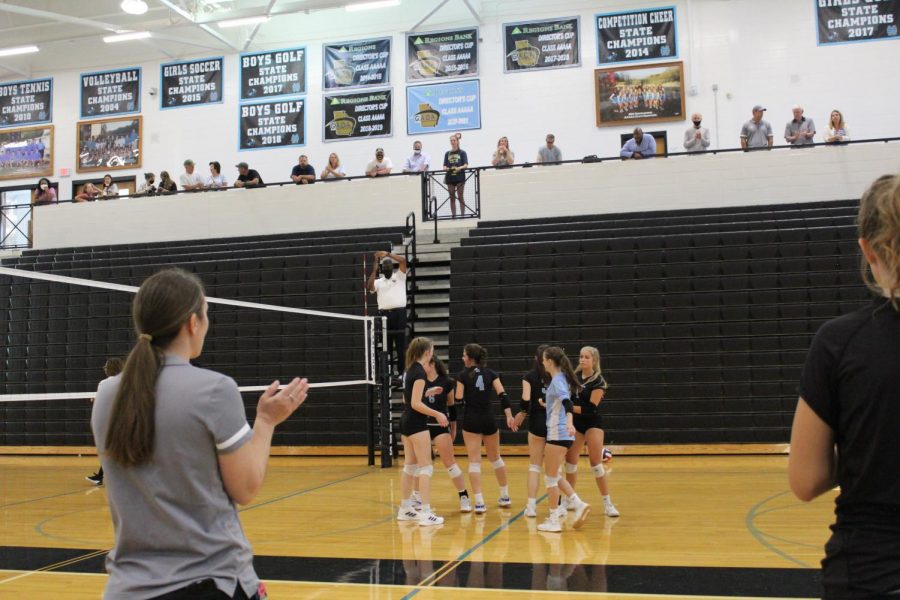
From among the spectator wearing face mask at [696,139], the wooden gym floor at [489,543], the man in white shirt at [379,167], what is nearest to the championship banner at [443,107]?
the man in white shirt at [379,167]

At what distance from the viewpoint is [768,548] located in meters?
5.82

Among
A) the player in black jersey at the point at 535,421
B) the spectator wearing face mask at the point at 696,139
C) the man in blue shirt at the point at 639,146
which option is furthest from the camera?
the spectator wearing face mask at the point at 696,139

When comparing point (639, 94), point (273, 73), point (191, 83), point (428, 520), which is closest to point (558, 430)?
point (428, 520)

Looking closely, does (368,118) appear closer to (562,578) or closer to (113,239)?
(113,239)

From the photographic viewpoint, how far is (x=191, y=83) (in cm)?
2197

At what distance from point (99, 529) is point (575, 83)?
15579 millimetres

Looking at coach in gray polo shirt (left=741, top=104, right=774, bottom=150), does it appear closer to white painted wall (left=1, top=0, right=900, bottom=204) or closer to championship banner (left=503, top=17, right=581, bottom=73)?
white painted wall (left=1, top=0, right=900, bottom=204)

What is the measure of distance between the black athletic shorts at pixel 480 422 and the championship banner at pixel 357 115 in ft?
45.3

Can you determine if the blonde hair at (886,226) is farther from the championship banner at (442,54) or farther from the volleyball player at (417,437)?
the championship banner at (442,54)

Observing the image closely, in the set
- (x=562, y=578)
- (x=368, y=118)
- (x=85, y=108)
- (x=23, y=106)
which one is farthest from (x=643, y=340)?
(x=23, y=106)

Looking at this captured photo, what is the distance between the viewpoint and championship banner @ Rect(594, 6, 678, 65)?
19.0 meters

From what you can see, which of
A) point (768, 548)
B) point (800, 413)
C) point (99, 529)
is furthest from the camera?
point (99, 529)

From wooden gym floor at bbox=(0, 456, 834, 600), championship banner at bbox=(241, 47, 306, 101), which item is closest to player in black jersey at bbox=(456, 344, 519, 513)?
wooden gym floor at bbox=(0, 456, 834, 600)

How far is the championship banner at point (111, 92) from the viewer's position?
22.4 meters
